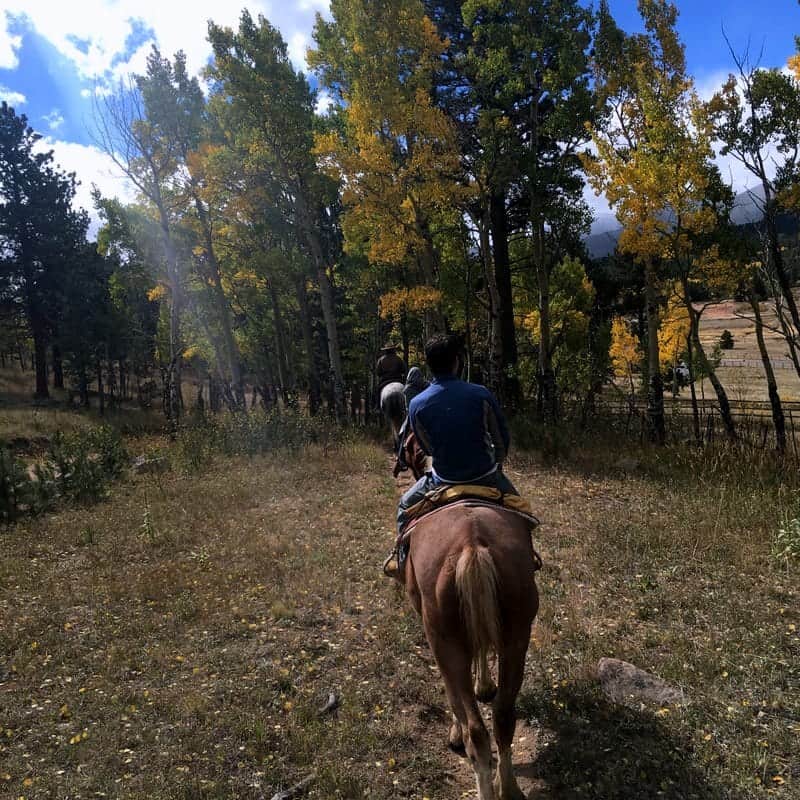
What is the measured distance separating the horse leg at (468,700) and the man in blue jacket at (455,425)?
3.30ft

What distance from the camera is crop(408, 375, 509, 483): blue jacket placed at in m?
3.55

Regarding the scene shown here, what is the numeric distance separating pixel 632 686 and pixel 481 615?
76.2 inches

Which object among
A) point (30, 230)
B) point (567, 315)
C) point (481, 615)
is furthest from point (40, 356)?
point (481, 615)

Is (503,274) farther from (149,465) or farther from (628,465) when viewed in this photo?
(149,465)

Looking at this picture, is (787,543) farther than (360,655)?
Yes

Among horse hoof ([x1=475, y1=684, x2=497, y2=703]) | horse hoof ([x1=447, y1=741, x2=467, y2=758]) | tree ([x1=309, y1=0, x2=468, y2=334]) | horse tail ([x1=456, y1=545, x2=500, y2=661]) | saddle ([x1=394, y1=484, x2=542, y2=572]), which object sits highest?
tree ([x1=309, y1=0, x2=468, y2=334])

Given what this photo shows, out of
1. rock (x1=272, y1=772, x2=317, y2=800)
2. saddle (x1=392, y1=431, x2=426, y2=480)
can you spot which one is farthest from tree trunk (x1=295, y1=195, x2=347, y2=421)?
rock (x1=272, y1=772, x2=317, y2=800)

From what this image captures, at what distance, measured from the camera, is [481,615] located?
2.82m

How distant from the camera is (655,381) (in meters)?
13.4

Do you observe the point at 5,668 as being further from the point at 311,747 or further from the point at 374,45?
the point at 374,45

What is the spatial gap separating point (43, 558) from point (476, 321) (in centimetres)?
1902

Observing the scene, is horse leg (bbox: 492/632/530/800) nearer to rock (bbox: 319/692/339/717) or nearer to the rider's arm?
the rider's arm

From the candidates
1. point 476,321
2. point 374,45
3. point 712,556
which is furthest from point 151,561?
point 476,321

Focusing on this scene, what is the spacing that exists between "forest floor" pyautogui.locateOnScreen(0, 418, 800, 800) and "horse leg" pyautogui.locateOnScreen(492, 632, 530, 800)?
10.1 inches
